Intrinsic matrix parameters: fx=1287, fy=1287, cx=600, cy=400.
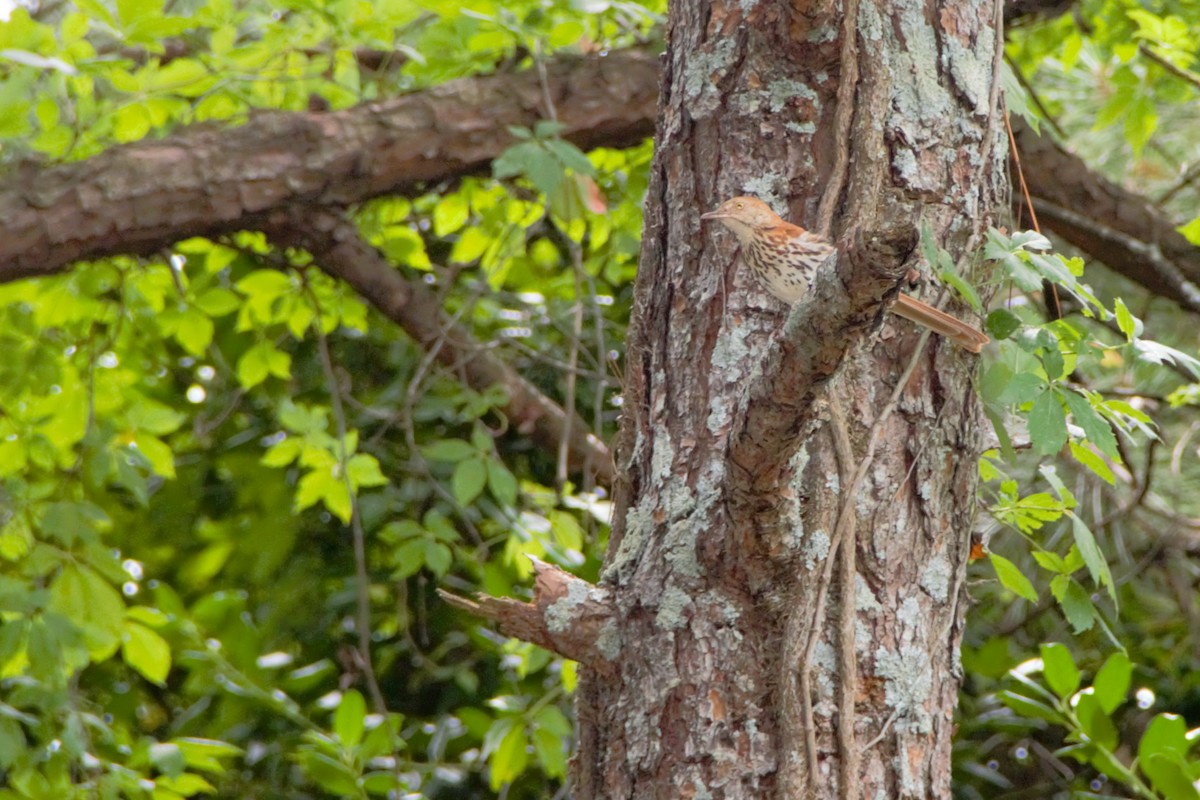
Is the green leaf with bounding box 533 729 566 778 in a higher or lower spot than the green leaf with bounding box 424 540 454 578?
lower

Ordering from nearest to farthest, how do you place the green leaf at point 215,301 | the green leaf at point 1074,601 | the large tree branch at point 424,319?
1. the green leaf at point 1074,601
2. the large tree branch at point 424,319
3. the green leaf at point 215,301

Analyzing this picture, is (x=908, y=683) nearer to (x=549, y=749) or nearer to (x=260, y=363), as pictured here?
(x=549, y=749)

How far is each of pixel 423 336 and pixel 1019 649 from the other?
7.58ft

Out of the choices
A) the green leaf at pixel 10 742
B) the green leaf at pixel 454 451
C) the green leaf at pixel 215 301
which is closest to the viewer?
the green leaf at pixel 10 742

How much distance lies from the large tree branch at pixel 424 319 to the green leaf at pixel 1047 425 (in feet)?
4.55

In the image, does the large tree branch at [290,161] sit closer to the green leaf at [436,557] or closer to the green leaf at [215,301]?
the green leaf at [215,301]

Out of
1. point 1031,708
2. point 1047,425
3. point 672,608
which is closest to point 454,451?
point 1031,708

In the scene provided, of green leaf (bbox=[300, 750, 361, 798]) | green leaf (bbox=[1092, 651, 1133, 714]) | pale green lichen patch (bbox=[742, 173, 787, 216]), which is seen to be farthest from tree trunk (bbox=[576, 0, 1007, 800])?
green leaf (bbox=[300, 750, 361, 798])

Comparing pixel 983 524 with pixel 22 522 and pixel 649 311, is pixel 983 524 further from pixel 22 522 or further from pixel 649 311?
pixel 22 522

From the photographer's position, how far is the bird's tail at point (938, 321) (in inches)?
55.3

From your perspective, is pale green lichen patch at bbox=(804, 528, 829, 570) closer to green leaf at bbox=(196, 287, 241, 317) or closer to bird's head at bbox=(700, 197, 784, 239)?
bird's head at bbox=(700, 197, 784, 239)

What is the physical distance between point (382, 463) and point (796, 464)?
263 cm

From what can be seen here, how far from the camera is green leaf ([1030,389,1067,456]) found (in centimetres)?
135

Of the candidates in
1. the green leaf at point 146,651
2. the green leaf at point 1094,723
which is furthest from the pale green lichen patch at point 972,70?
the green leaf at point 146,651
